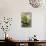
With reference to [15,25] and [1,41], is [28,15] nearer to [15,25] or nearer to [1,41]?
[15,25]

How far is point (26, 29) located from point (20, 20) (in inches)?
Result: 12.5

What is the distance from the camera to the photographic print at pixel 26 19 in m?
3.67

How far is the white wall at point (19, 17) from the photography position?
12.0ft

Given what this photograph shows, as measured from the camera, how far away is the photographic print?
144 inches

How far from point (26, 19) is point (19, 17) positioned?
0.71ft

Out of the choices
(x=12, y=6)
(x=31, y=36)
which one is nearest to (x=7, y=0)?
(x=12, y=6)

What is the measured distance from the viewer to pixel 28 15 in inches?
145

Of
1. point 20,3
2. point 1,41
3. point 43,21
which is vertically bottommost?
point 1,41

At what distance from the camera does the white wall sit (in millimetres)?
3643

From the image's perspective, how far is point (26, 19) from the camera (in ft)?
12.1

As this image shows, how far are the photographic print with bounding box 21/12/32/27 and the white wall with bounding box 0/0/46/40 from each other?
0.09 meters

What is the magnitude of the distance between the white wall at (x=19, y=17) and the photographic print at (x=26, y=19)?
0.09m

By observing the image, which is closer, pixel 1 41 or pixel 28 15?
pixel 1 41

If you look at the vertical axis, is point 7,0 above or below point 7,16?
above
